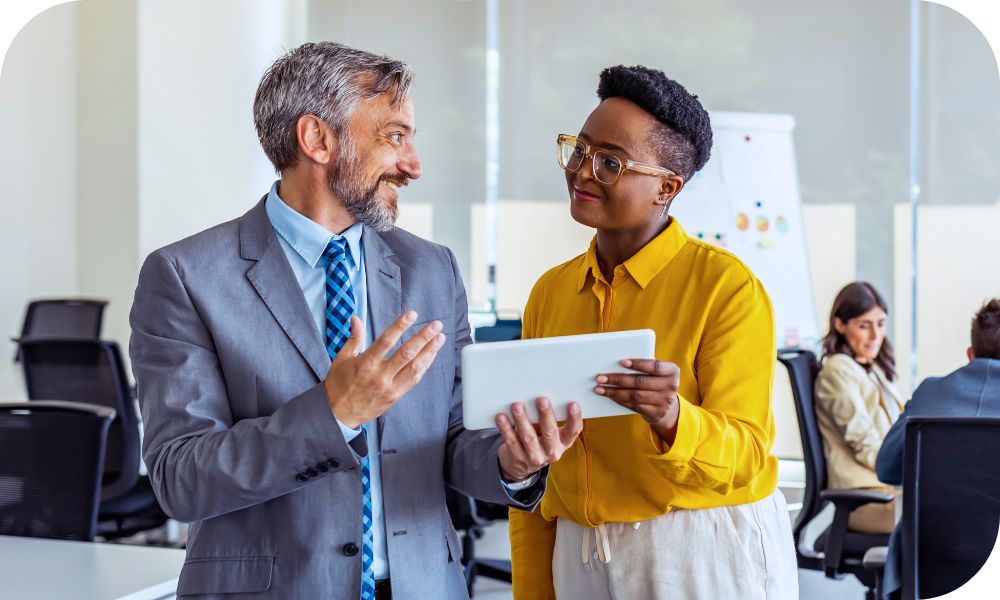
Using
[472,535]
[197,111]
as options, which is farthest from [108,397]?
[197,111]

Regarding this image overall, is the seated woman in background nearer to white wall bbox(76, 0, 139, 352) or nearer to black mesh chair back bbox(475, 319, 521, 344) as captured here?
black mesh chair back bbox(475, 319, 521, 344)

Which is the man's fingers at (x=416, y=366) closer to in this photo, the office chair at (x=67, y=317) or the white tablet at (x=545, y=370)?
the white tablet at (x=545, y=370)

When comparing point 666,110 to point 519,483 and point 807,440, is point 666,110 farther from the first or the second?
point 807,440

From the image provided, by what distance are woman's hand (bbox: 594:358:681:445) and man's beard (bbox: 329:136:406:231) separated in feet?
1.50

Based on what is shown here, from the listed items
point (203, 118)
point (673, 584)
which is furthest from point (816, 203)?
point (673, 584)

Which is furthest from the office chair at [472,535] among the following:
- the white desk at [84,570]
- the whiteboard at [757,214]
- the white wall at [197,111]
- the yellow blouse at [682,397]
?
the white wall at [197,111]

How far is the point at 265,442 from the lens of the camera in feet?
4.42

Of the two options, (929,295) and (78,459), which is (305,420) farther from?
(929,295)

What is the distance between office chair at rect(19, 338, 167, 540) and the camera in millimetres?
3773

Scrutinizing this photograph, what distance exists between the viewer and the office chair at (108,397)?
149 inches

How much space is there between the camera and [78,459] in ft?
7.65

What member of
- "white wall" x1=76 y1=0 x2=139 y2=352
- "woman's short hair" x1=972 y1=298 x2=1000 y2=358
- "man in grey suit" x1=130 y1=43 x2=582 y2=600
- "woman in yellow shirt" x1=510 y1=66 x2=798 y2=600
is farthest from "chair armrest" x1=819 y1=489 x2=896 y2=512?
"white wall" x1=76 y1=0 x2=139 y2=352

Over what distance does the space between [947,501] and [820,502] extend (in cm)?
102

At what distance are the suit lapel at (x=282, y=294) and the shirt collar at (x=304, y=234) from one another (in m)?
0.03
